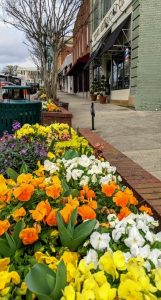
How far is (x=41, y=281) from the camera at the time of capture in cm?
144

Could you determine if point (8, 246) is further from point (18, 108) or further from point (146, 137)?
point (146, 137)

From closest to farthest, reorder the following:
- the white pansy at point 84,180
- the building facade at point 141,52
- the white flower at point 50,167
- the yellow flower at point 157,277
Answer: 1. the yellow flower at point 157,277
2. the white pansy at point 84,180
3. the white flower at point 50,167
4. the building facade at point 141,52

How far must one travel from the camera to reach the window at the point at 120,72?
58.4 ft

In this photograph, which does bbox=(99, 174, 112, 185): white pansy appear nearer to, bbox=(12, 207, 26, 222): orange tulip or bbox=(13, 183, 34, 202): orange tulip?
bbox=(13, 183, 34, 202): orange tulip

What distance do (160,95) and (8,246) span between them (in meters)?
14.2

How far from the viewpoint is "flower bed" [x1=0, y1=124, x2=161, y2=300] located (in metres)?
1.41

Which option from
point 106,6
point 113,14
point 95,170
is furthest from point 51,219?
point 106,6

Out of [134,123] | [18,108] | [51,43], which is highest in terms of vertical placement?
[51,43]

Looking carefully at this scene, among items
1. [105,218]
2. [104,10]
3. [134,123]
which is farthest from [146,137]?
[104,10]

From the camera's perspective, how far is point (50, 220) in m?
1.95

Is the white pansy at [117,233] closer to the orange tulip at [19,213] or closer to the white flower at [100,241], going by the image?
the white flower at [100,241]

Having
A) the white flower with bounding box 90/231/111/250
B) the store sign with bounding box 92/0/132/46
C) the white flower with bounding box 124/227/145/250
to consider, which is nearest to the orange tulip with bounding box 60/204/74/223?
the white flower with bounding box 90/231/111/250

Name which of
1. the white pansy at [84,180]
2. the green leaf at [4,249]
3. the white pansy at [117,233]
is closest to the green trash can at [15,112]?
the white pansy at [84,180]

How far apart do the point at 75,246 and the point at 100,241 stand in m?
0.15
